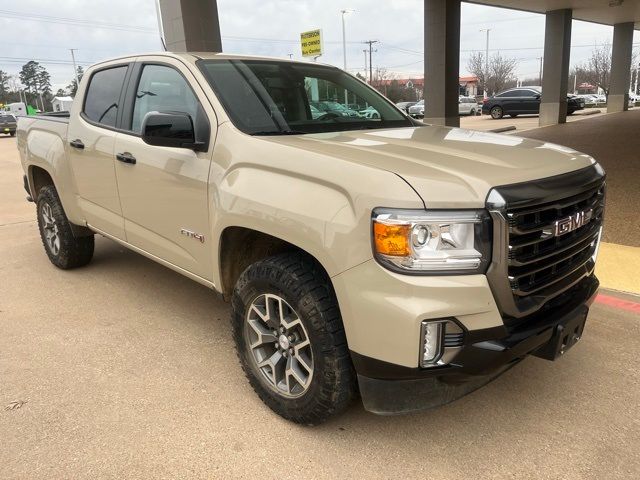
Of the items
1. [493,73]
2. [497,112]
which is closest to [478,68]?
[493,73]

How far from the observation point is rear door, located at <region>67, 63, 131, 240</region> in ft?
13.2

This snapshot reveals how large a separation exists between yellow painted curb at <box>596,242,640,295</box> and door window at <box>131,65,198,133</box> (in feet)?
12.0

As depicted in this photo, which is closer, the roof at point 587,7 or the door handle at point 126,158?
the door handle at point 126,158

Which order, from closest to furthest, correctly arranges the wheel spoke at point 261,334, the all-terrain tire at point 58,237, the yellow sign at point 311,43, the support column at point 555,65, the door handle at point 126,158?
the wheel spoke at point 261,334
the door handle at point 126,158
the all-terrain tire at point 58,237
the yellow sign at point 311,43
the support column at point 555,65

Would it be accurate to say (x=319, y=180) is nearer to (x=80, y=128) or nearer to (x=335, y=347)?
(x=335, y=347)

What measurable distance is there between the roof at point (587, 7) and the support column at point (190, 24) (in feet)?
37.4

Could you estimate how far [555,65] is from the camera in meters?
21.4

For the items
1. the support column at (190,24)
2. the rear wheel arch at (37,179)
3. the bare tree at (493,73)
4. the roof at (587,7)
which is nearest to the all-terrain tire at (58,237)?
the rear wheel arch at (37,179)

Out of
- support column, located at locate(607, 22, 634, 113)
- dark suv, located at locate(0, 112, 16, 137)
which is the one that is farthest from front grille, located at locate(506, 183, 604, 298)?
dark suv, located at locate(0, 112, 16, 137)

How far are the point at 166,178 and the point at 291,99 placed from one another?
95 centimetres

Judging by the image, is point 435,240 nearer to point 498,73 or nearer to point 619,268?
point 619,268

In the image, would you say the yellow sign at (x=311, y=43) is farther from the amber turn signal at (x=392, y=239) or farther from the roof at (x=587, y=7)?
the amber turn signal at (x=392, y=239)

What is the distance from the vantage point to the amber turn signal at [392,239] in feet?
6.91

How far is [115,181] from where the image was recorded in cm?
394
